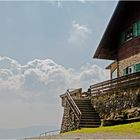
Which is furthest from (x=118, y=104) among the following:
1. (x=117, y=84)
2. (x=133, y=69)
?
(x=133, y=69)

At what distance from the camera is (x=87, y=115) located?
28688 mm

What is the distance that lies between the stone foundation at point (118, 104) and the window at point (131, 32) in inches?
213

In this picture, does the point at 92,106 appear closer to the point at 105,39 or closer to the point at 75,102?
the point at 75,102

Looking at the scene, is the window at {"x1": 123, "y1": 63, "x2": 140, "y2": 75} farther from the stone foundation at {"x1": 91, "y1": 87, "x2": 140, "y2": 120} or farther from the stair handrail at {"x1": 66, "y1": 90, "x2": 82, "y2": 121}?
the stair handrail at {"x1": 66, "y1": 90, "x2": 82, "y2": 121}

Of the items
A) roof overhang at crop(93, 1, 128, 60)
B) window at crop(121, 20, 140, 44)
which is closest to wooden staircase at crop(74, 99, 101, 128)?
roof overhang at crop(93, 1, 128, 60)

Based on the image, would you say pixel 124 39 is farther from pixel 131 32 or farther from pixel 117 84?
pixel 117 84

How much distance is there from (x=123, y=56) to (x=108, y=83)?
428cm

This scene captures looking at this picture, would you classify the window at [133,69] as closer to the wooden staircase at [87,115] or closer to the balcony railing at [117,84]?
the balcony railing at [117,84]

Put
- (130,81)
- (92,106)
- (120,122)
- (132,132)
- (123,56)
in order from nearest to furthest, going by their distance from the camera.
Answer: (132,132) < (120,122) < (130,81) < (92,106) < (123,56)

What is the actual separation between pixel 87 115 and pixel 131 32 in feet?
25.3

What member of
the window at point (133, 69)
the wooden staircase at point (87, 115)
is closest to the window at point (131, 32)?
the window at point (133, 69)

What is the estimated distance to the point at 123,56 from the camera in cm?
3247

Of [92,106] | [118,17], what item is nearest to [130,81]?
[92,106]

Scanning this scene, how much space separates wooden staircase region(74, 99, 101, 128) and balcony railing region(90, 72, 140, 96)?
1143mm
